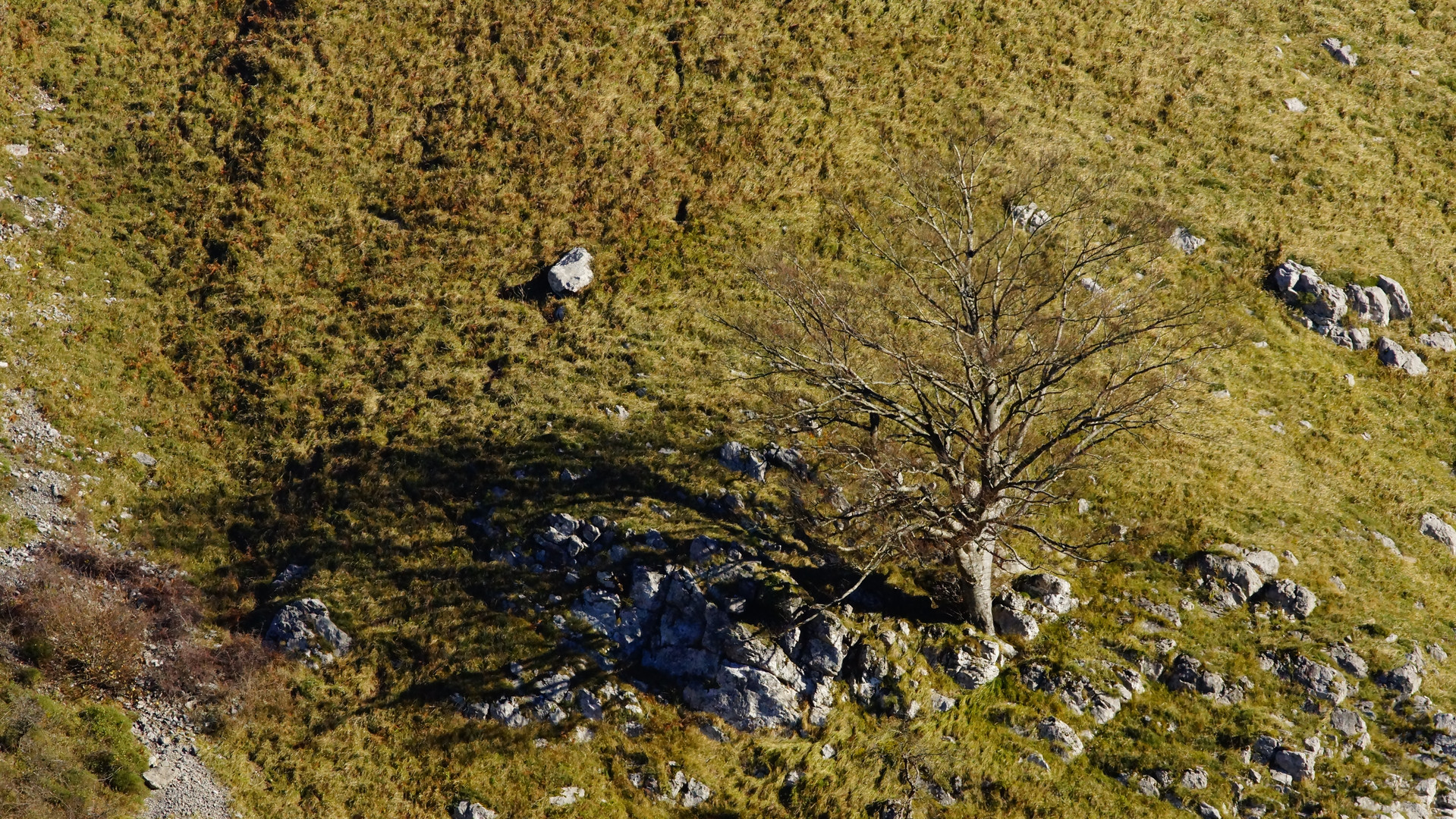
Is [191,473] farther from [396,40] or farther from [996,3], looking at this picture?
[996,3]

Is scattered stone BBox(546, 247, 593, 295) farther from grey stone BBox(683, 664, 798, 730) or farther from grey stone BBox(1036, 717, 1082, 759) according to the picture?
grey stone BBox(1036, 717, 1082, 759)

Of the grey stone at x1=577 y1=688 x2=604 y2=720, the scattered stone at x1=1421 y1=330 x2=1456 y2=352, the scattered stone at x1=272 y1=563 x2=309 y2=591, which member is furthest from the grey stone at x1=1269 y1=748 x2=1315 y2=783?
the scattered stone at x1=272 y1=563 x2=309 y2=591

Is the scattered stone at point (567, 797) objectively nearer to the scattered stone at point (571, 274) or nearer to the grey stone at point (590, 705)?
the grey stone at point (590, 705)

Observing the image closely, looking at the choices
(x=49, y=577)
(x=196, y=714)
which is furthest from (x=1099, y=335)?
(x=49, y=577)

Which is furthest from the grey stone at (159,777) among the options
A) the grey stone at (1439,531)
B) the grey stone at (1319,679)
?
the grey stone at (1439,531)

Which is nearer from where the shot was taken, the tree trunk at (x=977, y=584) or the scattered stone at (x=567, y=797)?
the scattered stone at (x=567, y=797)

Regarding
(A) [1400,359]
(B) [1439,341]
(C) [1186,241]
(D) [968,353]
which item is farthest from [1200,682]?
(B) [1439,341]
